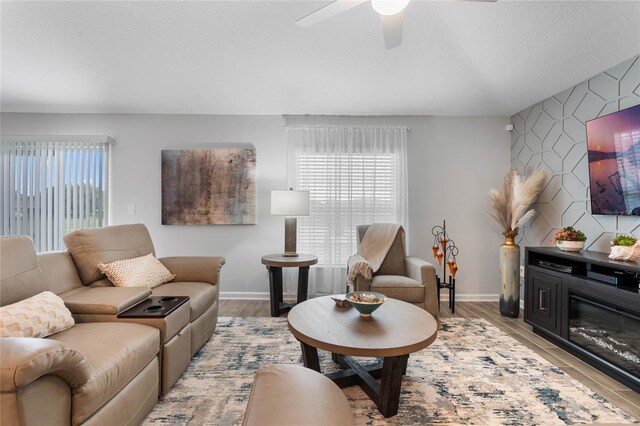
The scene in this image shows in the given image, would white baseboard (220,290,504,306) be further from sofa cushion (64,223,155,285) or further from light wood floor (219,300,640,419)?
sofa cushion (64,223,155,285)

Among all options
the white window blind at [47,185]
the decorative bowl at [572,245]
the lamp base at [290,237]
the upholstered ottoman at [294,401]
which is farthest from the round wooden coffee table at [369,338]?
the white window blind at [47,185]

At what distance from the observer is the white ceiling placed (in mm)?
2248

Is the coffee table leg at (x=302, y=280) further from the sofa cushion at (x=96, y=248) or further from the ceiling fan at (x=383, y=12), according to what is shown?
the ceiling fan at (x=383, y=12)

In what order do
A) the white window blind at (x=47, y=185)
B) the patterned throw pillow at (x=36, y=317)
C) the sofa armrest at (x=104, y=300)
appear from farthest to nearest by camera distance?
the white window blind at (x=47, y=185) → the sofa armrest at (x=104, y=300) → the patterned throw pillow at (x=36, y=317)

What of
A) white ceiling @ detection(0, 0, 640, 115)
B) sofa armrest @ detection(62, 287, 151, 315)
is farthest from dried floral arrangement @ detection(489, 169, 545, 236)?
sofa armrest @ detection(62, 287, 151, 315)

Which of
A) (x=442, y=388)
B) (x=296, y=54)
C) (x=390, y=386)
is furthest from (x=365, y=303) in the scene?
(x=296, y=54)

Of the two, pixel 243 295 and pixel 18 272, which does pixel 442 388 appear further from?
pixel 243 295

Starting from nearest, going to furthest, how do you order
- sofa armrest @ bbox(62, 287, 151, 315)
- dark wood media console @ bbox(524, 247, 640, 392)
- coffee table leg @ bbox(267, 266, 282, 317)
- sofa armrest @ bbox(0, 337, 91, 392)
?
sofa armrest @ bbox(0, 337, 91, 392) < sofa armrest @ bbox(62, 287, 151, 315) < dark wood media console @ bbox(524, 247, 640, 392) < coffee table leg @ bbox(267, 266, 282, 317)

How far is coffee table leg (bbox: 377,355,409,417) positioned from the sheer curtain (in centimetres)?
225

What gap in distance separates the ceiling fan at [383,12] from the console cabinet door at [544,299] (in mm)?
2401

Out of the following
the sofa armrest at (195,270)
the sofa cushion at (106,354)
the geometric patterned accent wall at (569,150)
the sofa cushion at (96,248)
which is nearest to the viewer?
the sofa cushion at (106,354)

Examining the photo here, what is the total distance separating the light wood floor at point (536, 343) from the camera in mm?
1869

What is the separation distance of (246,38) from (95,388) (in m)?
2.55

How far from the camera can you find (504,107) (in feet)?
12.1
